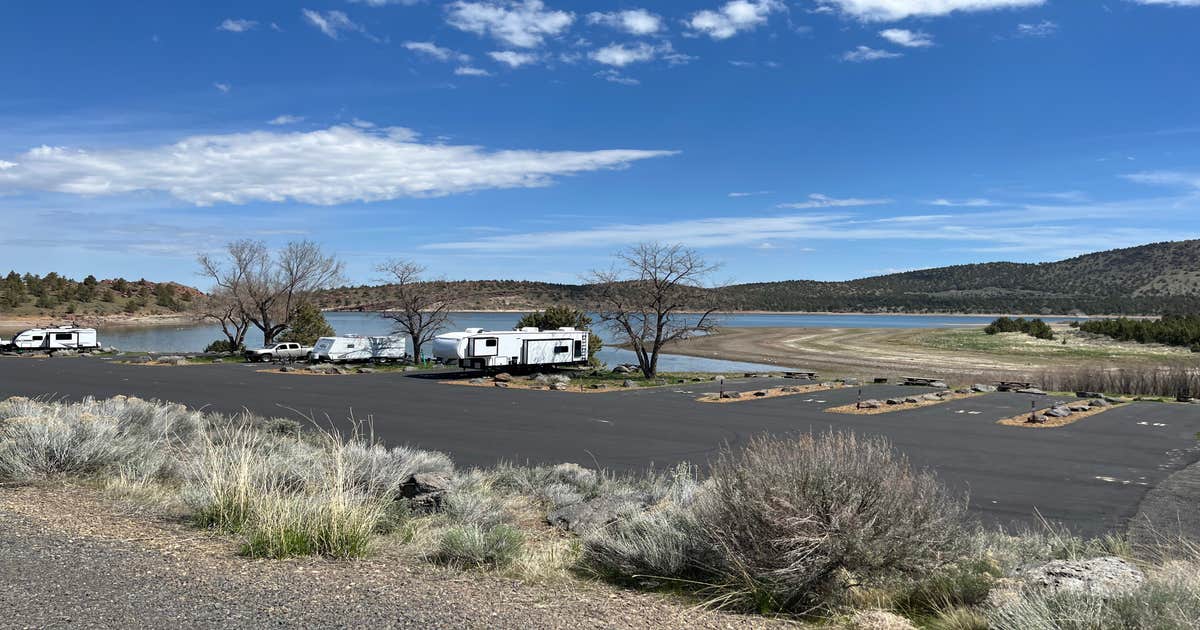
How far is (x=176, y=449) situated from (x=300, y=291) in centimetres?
4202

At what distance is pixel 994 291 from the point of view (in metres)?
150

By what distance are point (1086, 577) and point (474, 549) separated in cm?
418

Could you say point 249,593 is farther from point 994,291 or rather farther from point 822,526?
point 994,291

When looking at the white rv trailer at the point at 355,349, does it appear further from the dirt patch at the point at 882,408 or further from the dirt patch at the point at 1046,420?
the dirt patch at the point at 1046,420

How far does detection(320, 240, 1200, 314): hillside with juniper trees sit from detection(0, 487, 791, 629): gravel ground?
96752 mm

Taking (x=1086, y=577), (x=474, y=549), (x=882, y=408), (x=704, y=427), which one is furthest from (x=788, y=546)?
(x=882, y=408)

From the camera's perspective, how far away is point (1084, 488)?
42.3ft

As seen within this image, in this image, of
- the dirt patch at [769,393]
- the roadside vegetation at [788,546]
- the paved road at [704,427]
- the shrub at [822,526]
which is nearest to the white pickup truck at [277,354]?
the paved road at [704,427]

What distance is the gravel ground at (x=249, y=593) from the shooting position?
4.60 meters

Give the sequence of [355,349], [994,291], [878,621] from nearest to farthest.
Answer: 1. [878,621]
2. [355,349]
3. [994,291]

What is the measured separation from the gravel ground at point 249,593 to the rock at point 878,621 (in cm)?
46

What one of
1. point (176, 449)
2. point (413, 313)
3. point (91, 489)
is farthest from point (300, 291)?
point (91, 489)

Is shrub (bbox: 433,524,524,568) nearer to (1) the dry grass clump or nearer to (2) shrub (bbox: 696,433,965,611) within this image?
(1) the dry grass clump

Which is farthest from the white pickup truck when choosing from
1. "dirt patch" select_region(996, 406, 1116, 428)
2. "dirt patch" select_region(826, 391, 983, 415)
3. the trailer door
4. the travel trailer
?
"dirt patch" select_region(996, 406, 1116, 428)
